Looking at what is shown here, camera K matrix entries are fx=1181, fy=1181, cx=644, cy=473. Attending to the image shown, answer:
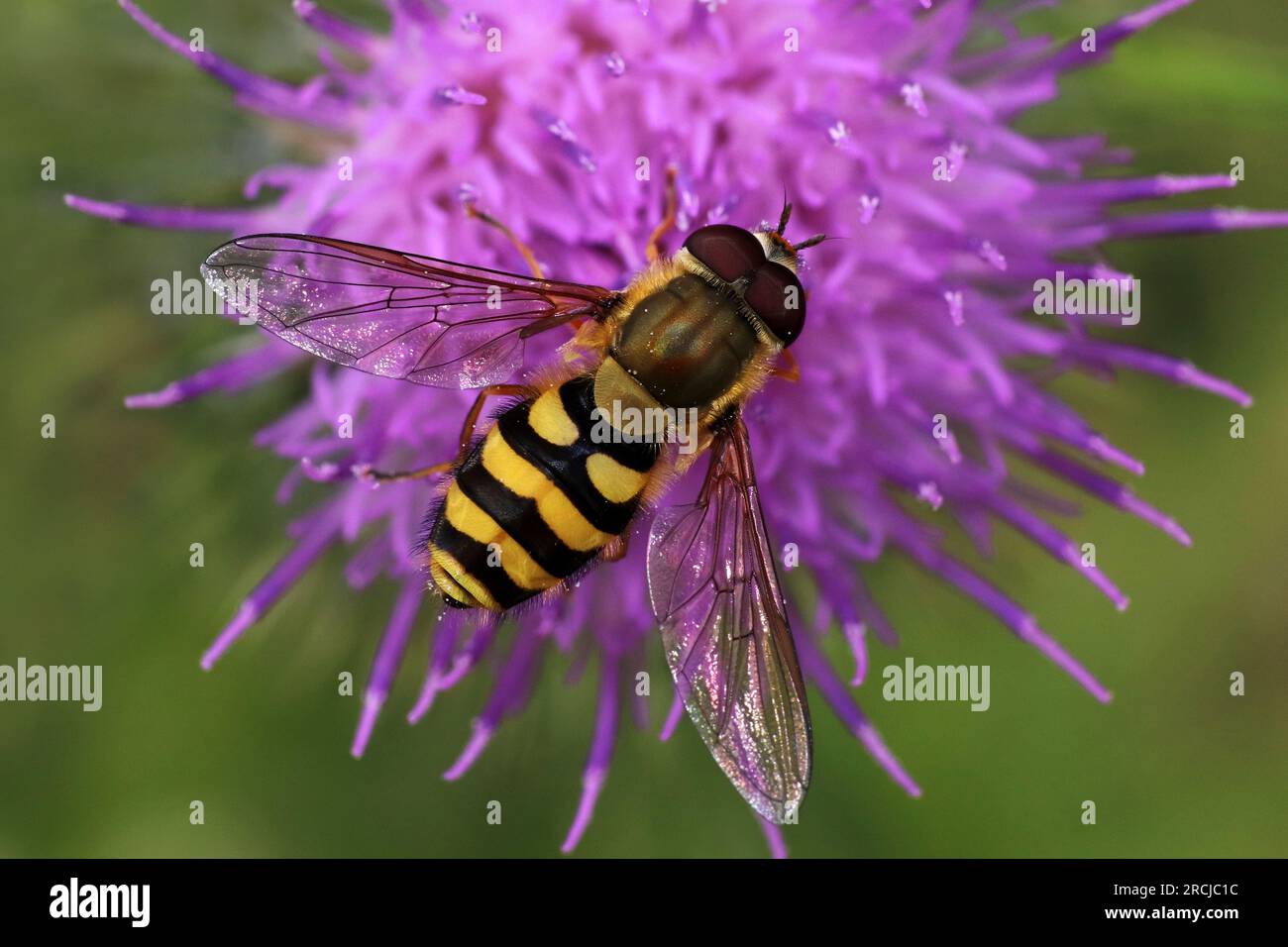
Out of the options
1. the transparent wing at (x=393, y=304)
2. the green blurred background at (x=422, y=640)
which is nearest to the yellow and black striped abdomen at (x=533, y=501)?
the transparent wing at (x=393, y=304)

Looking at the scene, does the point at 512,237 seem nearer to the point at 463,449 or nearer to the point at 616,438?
the point at 463,449

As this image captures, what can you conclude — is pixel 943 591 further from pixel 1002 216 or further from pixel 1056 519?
pixel 1002 216

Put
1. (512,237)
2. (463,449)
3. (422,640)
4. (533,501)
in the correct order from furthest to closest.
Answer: (422,640) → (512,237) → (463,449) → (533,501)

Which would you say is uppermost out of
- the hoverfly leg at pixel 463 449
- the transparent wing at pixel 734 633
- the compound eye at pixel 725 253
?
the compound eye at pixel 725 253

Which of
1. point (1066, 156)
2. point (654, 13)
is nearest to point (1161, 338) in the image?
point (1066, 156)

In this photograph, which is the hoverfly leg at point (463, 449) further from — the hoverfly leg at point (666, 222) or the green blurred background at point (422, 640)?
the green blurred background at point (422, 640)

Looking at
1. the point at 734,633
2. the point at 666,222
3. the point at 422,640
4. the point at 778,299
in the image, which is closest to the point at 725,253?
the point at 778,299
